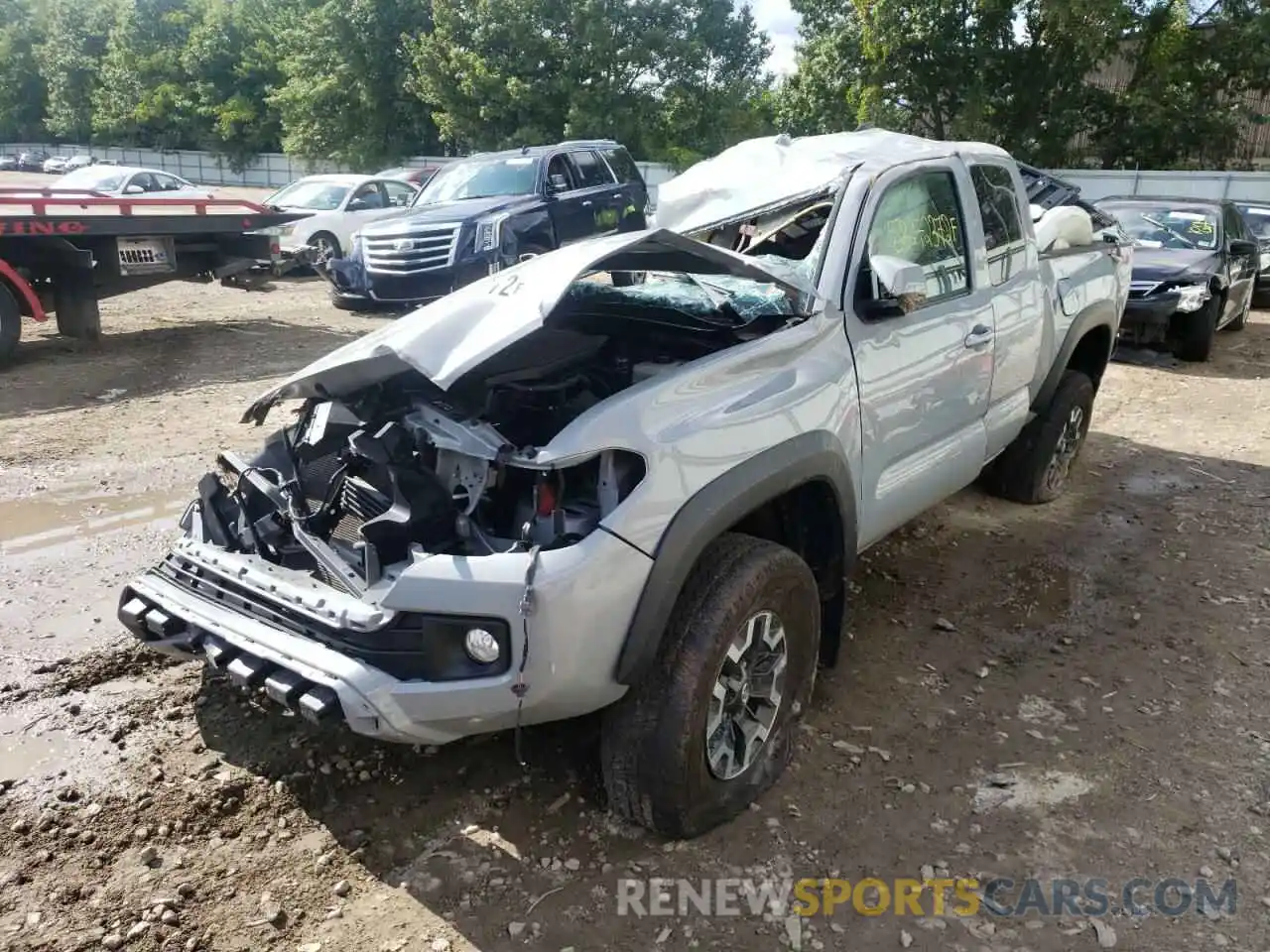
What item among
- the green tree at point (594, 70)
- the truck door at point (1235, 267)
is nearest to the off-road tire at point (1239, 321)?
the truck door at point (1235, 267)

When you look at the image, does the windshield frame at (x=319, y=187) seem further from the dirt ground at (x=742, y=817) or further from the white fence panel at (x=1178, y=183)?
the white fence panel at (x=1178, y=183)

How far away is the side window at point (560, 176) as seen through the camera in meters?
11.9

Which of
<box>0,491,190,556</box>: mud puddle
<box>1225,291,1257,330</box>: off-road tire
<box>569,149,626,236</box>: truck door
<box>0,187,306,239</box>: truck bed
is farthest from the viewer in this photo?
<box>569,149,626,236</box>: truck door

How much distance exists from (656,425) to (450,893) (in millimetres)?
1386

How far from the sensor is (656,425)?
2658 millimetres

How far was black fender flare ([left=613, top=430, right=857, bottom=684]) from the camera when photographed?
2516 mm

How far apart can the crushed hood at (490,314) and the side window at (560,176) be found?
9.01 m

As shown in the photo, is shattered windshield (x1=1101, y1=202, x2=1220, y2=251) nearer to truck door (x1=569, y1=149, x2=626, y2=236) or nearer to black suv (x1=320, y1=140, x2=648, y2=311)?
black suv (x1=320, y1=140, x2=648, y2=311)

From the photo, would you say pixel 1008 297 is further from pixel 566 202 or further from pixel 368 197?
pixel 368 197

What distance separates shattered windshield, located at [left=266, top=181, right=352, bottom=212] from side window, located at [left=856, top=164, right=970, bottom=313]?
40.1 feet

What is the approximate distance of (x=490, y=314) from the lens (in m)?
2.98

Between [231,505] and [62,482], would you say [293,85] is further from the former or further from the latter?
[231,505]

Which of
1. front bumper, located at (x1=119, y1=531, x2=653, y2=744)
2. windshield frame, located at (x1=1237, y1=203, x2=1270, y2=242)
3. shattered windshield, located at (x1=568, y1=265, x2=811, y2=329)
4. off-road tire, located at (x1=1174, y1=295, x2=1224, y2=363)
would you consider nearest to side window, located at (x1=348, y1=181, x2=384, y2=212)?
off-road tire, located at (x1=1174, y1=295, x2=1224, y2=363)

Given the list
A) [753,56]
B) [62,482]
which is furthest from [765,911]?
[753,56]
